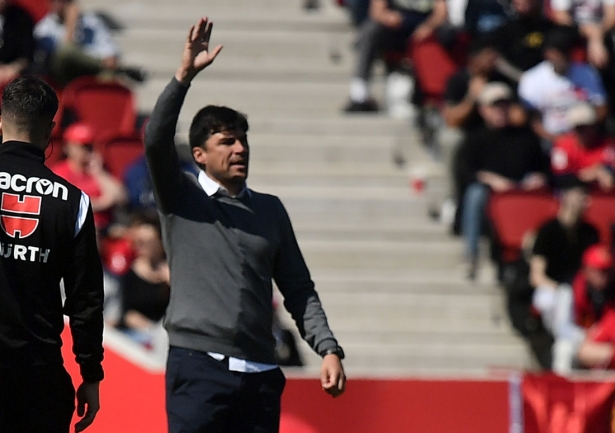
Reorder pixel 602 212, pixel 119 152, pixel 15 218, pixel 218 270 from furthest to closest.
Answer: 1. pixel 602 212
2. pixel 119 152
3. pixel 218 270
4. pixel 15 218

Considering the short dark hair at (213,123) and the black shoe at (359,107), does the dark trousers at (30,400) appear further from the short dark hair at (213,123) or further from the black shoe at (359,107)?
the black shoe at (359,107)

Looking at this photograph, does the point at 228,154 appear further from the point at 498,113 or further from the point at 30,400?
the point at 498,113

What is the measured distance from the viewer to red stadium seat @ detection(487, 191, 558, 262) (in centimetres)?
1088

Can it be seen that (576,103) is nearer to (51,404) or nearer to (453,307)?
(453,307)

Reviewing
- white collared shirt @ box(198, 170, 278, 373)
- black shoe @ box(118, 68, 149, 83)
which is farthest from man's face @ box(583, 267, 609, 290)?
white collared shirt @ box(198, 170, 278, 373)

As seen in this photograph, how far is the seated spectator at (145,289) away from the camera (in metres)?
8.87

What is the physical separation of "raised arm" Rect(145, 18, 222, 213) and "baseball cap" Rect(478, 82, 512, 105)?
6.46m

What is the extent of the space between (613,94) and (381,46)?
Result: 2211 millimetres

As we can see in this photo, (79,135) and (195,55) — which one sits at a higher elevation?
(195,55)

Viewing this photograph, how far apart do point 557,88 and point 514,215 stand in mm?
1882

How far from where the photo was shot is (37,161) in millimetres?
4750

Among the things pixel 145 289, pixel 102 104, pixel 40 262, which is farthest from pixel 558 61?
pixel 40 262

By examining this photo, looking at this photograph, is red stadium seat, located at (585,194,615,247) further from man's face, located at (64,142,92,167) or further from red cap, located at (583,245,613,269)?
man's face, located at (64,142,92,167)

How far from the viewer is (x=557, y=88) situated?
40.3 ft
